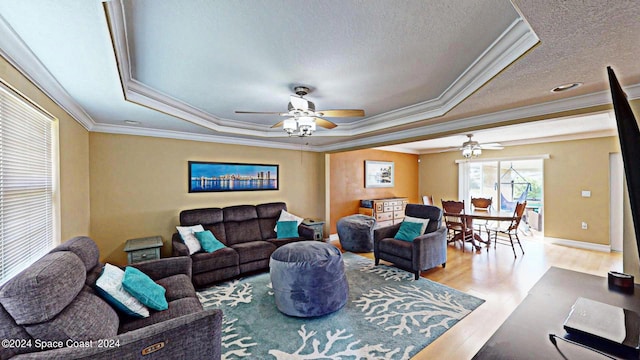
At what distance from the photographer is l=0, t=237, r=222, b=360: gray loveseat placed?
1.25m

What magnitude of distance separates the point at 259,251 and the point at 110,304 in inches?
86.8

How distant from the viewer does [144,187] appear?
13.0 ft

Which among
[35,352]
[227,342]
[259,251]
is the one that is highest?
[35,352]

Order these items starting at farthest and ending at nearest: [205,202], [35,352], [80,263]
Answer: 1. [205,202]
2. [80,263]
3. [35,352]

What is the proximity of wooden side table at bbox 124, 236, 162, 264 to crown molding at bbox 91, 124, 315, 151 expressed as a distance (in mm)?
1615

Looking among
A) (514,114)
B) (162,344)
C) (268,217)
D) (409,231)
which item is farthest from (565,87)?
(268,217)

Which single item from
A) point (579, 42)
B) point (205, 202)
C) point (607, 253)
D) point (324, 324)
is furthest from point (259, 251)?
point (607, 253)

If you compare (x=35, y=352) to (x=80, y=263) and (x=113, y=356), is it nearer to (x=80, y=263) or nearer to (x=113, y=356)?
(x=113, y=356)

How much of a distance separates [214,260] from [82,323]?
6.99ft

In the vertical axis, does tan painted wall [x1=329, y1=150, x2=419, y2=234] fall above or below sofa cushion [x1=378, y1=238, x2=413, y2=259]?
above

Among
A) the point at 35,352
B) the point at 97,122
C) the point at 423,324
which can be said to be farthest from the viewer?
the point at 97,122

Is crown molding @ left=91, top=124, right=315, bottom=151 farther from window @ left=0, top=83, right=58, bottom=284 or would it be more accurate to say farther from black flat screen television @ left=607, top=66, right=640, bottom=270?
black flat screen television @ left=607, top=66, right=640, bottom=270

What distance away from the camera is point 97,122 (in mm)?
3428

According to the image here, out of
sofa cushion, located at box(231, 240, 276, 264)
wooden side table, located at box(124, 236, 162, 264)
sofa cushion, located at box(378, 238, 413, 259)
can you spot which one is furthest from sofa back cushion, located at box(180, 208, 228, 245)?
sofa cushion, located at box(378, 238, 413, 259)
